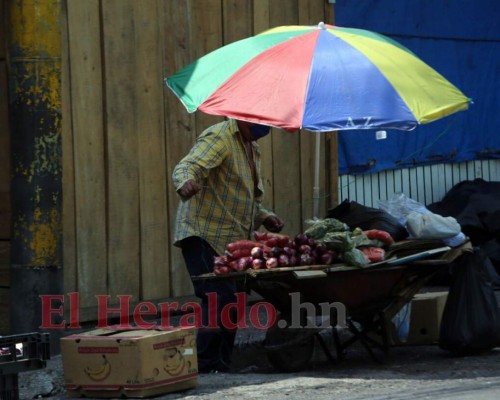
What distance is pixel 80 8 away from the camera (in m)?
8.88

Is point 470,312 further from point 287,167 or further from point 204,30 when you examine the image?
point 204,30

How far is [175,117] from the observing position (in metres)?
9.63

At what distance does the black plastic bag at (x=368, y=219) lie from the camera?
834 cm

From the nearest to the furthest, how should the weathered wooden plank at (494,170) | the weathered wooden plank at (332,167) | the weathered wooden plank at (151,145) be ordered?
the weathered wooden plank at (151,145) → the weathered wooden plank at (332,167) → the weathered wooden plank at (494,170)

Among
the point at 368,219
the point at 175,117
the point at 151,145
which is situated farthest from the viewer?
the point at 175,117

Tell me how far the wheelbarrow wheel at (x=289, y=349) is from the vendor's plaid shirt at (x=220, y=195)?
2.22ft

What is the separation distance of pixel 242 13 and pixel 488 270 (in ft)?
10.0

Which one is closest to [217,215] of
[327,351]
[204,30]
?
[327,351]

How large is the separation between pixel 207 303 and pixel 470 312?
1.83 m

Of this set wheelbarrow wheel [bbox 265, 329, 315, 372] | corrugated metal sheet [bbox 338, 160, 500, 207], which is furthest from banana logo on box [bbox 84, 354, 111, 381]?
corrugated metal sheet [bbox 338, 160, 500, 207]

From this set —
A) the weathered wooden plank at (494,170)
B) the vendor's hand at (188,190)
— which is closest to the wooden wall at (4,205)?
the vendor's hand at (188,190)

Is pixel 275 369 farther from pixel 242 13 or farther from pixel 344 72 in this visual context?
pixel 242 13

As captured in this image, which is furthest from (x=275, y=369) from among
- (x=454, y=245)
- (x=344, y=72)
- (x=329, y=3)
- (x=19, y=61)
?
(x=329, y=3)

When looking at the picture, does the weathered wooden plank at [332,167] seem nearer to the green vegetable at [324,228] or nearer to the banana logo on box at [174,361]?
the green vegetable at [324,228]
